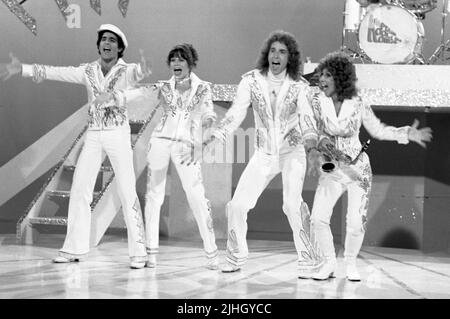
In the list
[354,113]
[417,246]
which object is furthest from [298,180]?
[417,246]

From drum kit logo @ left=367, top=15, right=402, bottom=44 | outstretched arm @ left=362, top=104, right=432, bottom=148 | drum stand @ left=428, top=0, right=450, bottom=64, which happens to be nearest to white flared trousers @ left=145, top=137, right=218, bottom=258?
outstretched arm @ left=362, top=104, right=432, bottom=148

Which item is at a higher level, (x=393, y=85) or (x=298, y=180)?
(x=393, y=85)

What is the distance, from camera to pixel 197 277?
5.68m

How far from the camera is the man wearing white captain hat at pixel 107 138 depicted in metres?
6.11

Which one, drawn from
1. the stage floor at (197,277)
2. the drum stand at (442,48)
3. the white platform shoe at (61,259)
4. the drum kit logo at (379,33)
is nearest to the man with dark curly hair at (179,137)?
the stage floor at (197,277)

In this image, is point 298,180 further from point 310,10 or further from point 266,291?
point 310,10

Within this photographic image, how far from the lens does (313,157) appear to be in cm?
546

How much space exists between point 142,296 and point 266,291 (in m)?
0.82

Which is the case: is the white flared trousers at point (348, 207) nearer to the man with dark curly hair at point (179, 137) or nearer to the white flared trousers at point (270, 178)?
the white flared trousers at point (270, 178)

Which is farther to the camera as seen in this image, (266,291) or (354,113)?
(354,113)

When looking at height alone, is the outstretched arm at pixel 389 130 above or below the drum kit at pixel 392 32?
below

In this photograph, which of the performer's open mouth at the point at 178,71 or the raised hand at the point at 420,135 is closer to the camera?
the raised hand at the point at 420,135
